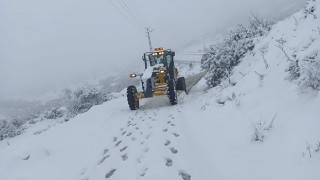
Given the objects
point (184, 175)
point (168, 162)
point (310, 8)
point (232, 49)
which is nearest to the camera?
point (184, 175)

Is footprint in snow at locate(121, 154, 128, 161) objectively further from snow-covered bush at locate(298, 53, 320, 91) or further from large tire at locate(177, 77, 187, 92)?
large tire at locate(177, 77, 187, 92)

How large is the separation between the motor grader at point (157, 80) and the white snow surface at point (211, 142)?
1944 mm

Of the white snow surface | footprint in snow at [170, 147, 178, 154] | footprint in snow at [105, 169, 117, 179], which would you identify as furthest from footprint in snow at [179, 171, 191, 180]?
footprint in snow at [105, 169, 117, 179]

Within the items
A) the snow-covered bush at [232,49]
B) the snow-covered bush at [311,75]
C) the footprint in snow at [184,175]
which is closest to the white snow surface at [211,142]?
the footprint in snow at [184,175]

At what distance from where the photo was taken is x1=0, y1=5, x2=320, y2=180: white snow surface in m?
5.64

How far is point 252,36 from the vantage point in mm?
14672

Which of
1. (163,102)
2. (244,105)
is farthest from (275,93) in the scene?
(163,102)

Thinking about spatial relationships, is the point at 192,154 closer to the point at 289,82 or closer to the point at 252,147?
the point at 252,147

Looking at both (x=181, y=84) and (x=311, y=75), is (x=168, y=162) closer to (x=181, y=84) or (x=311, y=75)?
(x=311, y=75)

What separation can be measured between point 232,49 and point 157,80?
3489 mm

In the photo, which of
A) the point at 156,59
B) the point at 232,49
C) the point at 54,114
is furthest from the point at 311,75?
the point at 54,114

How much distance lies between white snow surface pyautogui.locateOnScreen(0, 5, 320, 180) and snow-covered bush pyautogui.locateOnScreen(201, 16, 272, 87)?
210 cm

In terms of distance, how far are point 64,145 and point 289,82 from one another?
20.3ft

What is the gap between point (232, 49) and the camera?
14820mm
